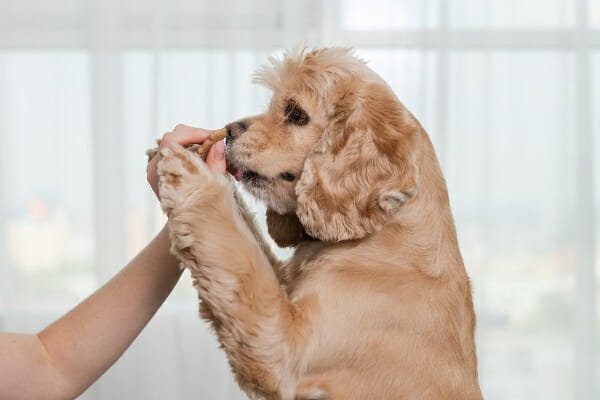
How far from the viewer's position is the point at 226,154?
4.47 feet

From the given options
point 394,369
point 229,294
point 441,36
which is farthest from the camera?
point 441,36

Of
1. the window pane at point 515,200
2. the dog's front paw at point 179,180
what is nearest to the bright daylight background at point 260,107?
the window pane at point 515,200

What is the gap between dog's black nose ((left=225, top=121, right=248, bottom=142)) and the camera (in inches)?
53.9

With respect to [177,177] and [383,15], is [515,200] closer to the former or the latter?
[383,15]

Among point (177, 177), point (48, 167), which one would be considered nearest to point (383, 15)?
point (48, 167)

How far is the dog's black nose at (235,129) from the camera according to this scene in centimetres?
137

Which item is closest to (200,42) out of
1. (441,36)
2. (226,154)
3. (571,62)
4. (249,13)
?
(249,13)

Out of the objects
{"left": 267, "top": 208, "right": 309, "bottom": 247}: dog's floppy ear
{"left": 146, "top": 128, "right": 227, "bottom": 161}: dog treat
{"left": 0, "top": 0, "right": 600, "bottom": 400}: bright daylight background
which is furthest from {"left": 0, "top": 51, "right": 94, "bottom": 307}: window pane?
{"left": 146, "top": 128, "right": 227, "bottom": 161}: dog treat

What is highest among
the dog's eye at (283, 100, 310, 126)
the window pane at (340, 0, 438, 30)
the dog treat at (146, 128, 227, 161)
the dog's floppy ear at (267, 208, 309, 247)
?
the window pane at (340, 0, 438, 30)

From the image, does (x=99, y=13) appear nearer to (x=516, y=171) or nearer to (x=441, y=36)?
(x=441, y=36)

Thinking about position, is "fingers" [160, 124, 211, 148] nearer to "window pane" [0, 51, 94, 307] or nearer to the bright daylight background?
the bright daylight background

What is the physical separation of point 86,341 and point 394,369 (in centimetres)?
54

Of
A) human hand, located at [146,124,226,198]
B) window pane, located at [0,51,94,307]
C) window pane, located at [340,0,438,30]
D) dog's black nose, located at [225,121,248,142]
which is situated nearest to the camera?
human hand, located at [146,124,226,198]

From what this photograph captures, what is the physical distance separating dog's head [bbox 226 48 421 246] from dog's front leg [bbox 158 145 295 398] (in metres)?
0.17
